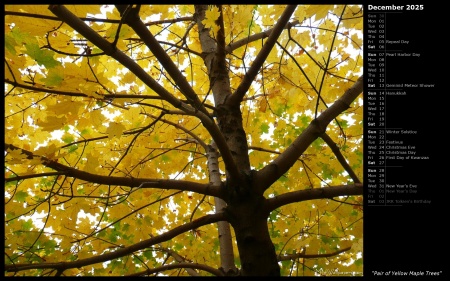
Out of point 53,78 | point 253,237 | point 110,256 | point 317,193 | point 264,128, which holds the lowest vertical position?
point 110,256

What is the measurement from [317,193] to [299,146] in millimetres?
282

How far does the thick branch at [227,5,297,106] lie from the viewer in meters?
1.56

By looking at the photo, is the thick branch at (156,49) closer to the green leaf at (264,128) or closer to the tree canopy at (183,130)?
the tree canopy at (183,130)

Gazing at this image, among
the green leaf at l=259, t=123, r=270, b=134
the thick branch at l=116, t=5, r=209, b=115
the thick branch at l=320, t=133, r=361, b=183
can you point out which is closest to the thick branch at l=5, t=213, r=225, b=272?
the thick branch at l=116, t=5, r=209, b=115

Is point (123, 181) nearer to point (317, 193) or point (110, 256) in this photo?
point (110, 256)

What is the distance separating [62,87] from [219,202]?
66.1 inches

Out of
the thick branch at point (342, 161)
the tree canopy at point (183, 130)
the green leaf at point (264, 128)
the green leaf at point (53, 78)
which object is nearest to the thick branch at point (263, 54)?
the tree canopy at point (183, 130)

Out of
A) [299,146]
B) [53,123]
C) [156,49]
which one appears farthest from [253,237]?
[53,123]

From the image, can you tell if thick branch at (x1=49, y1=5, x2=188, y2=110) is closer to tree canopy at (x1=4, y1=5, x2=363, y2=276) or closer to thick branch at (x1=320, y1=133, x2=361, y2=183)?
tree canopy at (x1=4, y1=5, x2=363, y2=276)

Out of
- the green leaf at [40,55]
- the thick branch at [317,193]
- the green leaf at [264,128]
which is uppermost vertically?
the green leaf at [264,128]

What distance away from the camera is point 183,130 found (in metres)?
2.65

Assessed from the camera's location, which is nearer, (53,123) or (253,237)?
(53,123)
